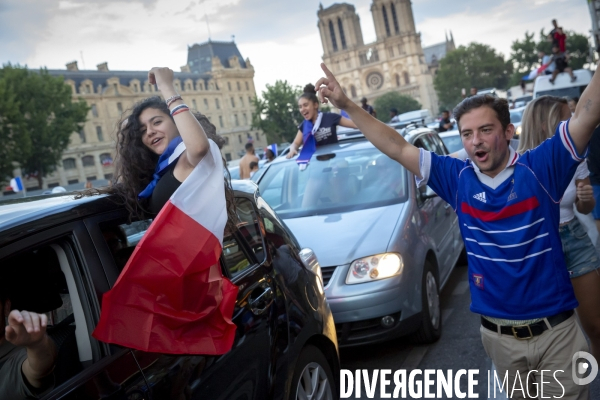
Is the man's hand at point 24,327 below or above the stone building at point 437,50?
below

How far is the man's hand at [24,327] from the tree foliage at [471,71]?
380ft

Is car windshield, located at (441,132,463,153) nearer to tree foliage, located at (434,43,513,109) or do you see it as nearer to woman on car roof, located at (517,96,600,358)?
woman on car roof, located at (517,96,600,358)

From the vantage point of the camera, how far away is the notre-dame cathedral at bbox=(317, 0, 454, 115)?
14075cm

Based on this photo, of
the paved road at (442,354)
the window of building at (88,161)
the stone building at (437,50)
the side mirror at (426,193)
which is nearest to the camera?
the paved road at (442,354)

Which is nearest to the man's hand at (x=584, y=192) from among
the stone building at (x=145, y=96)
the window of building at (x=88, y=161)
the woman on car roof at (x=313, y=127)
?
the woman on car roof at (x=313, y=127)

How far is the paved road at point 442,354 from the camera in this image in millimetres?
4652

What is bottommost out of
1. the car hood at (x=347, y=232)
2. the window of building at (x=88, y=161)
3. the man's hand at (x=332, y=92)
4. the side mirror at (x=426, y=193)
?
the car hood at (x=347, y=232)

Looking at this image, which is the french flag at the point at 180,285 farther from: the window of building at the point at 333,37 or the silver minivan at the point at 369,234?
the window of building at the point at 333,37

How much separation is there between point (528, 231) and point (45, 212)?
1.89 meters

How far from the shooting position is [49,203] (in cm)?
243

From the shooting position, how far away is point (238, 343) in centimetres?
268

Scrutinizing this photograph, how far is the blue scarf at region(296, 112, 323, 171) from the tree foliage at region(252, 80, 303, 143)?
61783 mm

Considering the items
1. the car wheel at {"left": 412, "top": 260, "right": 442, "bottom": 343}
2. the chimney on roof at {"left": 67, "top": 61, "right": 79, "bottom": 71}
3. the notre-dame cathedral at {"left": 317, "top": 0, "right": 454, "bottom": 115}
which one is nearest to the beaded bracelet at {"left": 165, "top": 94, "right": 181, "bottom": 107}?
the car wheel at {"left": 412, "top": 260, "right": 442, "bottom": 343}

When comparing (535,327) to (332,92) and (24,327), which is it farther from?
(24,327)
